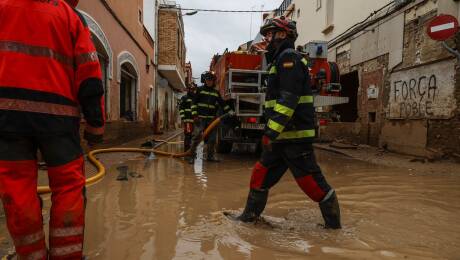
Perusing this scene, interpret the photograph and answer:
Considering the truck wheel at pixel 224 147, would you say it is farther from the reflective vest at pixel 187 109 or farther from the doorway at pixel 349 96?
the doorway at pixel 349 96

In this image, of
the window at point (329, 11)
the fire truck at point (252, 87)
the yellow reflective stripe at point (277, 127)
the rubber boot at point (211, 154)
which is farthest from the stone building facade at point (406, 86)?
the yellow reflective stripe at point (277, 127)

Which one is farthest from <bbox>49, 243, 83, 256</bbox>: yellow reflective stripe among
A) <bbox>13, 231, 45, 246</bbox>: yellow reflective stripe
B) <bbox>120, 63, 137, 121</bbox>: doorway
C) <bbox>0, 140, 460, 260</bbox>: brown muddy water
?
<bbox>120, 63, 137, 121</bbox>: doorway

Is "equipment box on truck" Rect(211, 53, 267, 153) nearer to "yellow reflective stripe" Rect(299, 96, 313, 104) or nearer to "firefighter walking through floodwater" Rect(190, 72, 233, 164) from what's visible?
"firefighter walking through floodwater" Rect(190, 72, 233, 164)

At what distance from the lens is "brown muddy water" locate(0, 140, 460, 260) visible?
9.08ft

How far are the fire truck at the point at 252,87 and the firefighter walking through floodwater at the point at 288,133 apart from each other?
13.7ft

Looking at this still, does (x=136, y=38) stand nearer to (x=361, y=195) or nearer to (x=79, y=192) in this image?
(x=361, y=195)

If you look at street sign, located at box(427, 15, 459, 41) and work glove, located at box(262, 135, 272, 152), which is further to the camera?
street sign, located at box(427, 15, 459, 41)

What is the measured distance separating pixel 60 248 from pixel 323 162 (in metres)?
6.72

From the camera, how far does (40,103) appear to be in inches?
78.6

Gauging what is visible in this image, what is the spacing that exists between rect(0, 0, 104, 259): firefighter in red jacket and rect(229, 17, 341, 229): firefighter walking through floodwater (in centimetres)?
157

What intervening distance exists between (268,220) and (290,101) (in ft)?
3.94

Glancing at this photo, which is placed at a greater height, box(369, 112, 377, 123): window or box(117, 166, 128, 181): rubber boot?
box(369, 112, 377, 123): window

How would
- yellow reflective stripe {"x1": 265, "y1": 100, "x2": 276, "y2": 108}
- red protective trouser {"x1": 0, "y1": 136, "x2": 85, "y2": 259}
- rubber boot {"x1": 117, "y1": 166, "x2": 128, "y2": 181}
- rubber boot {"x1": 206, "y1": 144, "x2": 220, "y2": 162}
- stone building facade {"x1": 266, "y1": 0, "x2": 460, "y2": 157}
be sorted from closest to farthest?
red protective trouser {"x1": 0, "y1": 136, "x2": 85, "y2": 259} → yellow reflective stripe {"x1": 265, "y1": 100, "x2": 276, "y2": 108} → rubber boot {"x1": 117, "y1": 166, "x2": 128, "y2": 181} → rubber boot {"x1": 206, "y1": 144, "x2": 220, "y2": 162} → stone building facade {"x1": 266, "y1": 0, "x2": 460, "y2": 157}

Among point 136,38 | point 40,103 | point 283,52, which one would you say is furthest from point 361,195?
point 136,38
